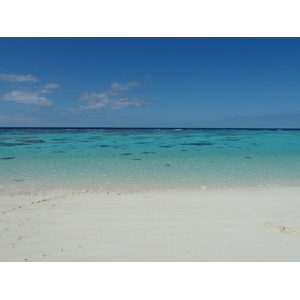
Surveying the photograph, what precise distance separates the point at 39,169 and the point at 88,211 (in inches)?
304

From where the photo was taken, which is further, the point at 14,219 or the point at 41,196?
the point at 41,196

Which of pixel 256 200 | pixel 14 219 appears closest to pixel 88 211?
pixel 14 219

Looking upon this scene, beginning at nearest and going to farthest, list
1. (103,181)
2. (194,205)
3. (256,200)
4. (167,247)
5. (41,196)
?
1. (167,247)
2. (194,205)
3. (256,200)
4. (41,196)
5. (103,181)

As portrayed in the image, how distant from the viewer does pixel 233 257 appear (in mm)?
3918

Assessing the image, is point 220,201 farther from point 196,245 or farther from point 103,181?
point 103,181

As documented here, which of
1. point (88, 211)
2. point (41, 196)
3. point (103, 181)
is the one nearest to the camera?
point (88, 211)

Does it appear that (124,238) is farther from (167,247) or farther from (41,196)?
(41,196)

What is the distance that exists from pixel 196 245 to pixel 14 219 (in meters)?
4.65

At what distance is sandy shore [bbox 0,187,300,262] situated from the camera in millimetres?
4023

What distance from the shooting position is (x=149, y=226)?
203 inches

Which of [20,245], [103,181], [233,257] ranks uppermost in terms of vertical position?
[103,181]

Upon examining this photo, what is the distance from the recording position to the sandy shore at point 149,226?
4.02 meters

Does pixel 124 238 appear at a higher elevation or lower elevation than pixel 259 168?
lower

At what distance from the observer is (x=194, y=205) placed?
6.66 meters
